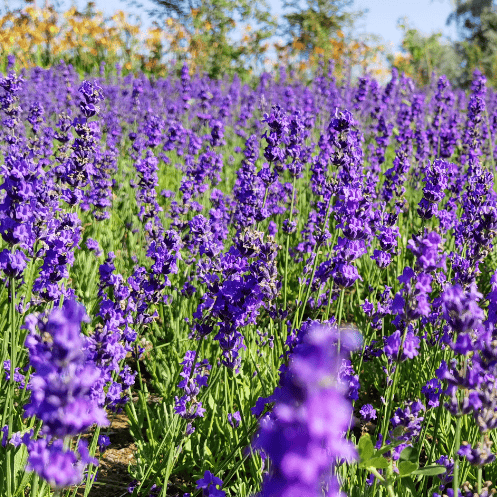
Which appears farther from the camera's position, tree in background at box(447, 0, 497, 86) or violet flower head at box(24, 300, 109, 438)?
tree in background at box(447, 0, 497, 86)

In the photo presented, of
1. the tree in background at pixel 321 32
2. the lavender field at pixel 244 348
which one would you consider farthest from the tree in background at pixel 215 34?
the lavender field at pixel 244 348

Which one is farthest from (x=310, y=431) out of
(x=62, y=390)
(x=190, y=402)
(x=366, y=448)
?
(x=190, y=402)

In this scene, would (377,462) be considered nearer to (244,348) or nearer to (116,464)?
(244,348)

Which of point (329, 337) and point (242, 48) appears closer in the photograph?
point (329, 337)

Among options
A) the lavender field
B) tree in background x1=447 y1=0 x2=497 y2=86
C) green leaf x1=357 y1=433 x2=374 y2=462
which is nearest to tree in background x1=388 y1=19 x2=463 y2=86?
tree in background x1=447 y1=0 x2=497 y2=86

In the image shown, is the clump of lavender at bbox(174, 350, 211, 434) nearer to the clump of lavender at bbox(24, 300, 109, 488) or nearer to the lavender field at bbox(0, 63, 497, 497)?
the lavender field at bbox(0, 63, 497, 497)

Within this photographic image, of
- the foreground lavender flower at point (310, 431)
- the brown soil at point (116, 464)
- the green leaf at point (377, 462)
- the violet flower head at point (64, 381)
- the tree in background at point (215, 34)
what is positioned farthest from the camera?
the tree in background at point (215, 34)

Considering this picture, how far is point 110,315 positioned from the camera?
1.73 metres

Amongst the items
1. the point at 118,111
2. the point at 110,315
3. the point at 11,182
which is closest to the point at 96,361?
the point at 110,315

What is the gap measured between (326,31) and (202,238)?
18.7 metres

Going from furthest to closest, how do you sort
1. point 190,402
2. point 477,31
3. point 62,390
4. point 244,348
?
point 477,31 → point 244,348 → point 190,402 → point 62,390

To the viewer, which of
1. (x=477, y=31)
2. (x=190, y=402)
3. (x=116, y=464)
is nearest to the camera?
(x=190, y=402)

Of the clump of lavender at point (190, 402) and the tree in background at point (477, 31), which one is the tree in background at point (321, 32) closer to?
the tree in background at point (477, 31)

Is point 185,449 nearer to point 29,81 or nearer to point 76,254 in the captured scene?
point 76,254
